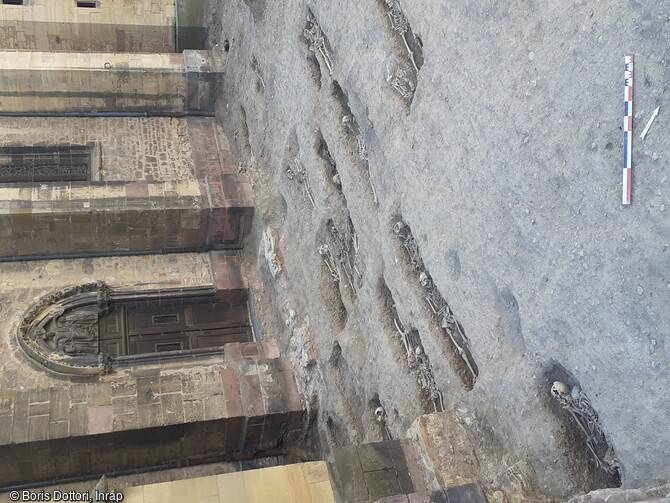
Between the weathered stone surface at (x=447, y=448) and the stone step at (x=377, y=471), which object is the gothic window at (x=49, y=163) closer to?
the stone step at (x=377, y=471)

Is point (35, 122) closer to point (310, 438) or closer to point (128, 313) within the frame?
point (128, 313)

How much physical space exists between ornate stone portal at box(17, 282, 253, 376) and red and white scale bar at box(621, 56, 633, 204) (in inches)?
224

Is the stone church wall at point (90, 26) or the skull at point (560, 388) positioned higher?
the stone church wall at point (90, 26)

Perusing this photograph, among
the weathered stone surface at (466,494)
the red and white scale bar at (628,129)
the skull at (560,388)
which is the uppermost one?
the red and white scale bar at (628,129)

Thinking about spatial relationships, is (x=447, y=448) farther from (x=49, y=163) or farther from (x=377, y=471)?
(x=49, y=163)

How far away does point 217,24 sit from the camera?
995 centimetres

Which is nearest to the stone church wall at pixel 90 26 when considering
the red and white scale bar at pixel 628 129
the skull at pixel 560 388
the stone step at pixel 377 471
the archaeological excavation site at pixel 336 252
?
the archaeological excavation site at pixel 336 252

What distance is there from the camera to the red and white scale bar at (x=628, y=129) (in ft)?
8.29

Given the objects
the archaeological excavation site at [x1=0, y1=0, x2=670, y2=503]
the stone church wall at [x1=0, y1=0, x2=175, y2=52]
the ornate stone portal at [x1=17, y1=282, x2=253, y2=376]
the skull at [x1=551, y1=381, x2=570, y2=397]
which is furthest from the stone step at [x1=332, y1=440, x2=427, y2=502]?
the stone church wall at [x1=0, y1=0, x2=175, y2=52]

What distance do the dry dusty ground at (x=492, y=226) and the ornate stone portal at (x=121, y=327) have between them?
191 cm

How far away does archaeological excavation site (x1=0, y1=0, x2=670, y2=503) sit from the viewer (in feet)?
9.00

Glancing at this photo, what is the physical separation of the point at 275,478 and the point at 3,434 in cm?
307

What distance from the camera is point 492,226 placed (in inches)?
138

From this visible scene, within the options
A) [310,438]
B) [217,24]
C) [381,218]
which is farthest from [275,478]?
[217,24]
